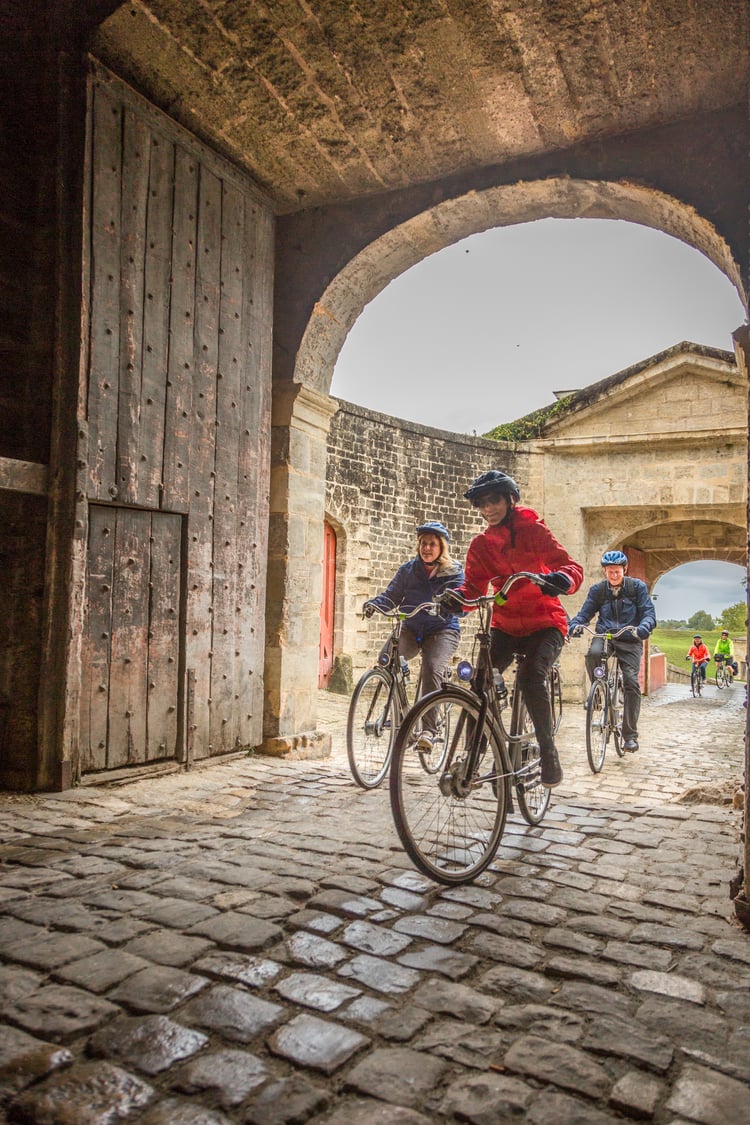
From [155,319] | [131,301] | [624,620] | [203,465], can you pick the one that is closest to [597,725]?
[624,620]

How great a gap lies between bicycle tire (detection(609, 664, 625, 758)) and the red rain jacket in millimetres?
3186

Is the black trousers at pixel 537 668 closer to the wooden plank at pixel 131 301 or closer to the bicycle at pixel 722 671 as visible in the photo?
the wooden plank at pixel 131 301

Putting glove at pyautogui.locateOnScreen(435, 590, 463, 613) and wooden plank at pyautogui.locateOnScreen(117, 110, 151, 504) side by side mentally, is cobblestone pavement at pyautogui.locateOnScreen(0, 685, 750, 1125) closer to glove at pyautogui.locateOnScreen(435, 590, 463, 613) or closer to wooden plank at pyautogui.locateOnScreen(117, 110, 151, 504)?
glove at pyautogui.locateOnScreen(435, 590, 463, 613)

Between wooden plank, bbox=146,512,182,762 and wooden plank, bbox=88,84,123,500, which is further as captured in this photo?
wooden plank, bbox=146,512,182,762

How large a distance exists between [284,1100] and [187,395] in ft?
13.5

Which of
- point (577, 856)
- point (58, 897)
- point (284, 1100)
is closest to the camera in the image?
point (284, 1100)

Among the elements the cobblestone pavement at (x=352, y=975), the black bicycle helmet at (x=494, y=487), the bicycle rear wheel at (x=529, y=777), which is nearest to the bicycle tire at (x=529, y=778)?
the bicycle rear wheel at (x=529, y=777)

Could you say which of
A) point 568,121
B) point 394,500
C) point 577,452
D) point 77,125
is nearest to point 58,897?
point 77,125

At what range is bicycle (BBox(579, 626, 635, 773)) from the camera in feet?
19.8

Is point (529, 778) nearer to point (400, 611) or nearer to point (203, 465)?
point (400, 611)

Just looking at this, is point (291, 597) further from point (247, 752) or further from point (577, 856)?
point (577, 856)

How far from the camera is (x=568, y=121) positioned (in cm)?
484

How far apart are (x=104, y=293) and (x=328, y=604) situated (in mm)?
8671

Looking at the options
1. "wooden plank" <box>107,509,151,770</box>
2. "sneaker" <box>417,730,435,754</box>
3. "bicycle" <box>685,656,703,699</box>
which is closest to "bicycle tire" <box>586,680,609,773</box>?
"sneaker" <box>417,730,435,754</box>
